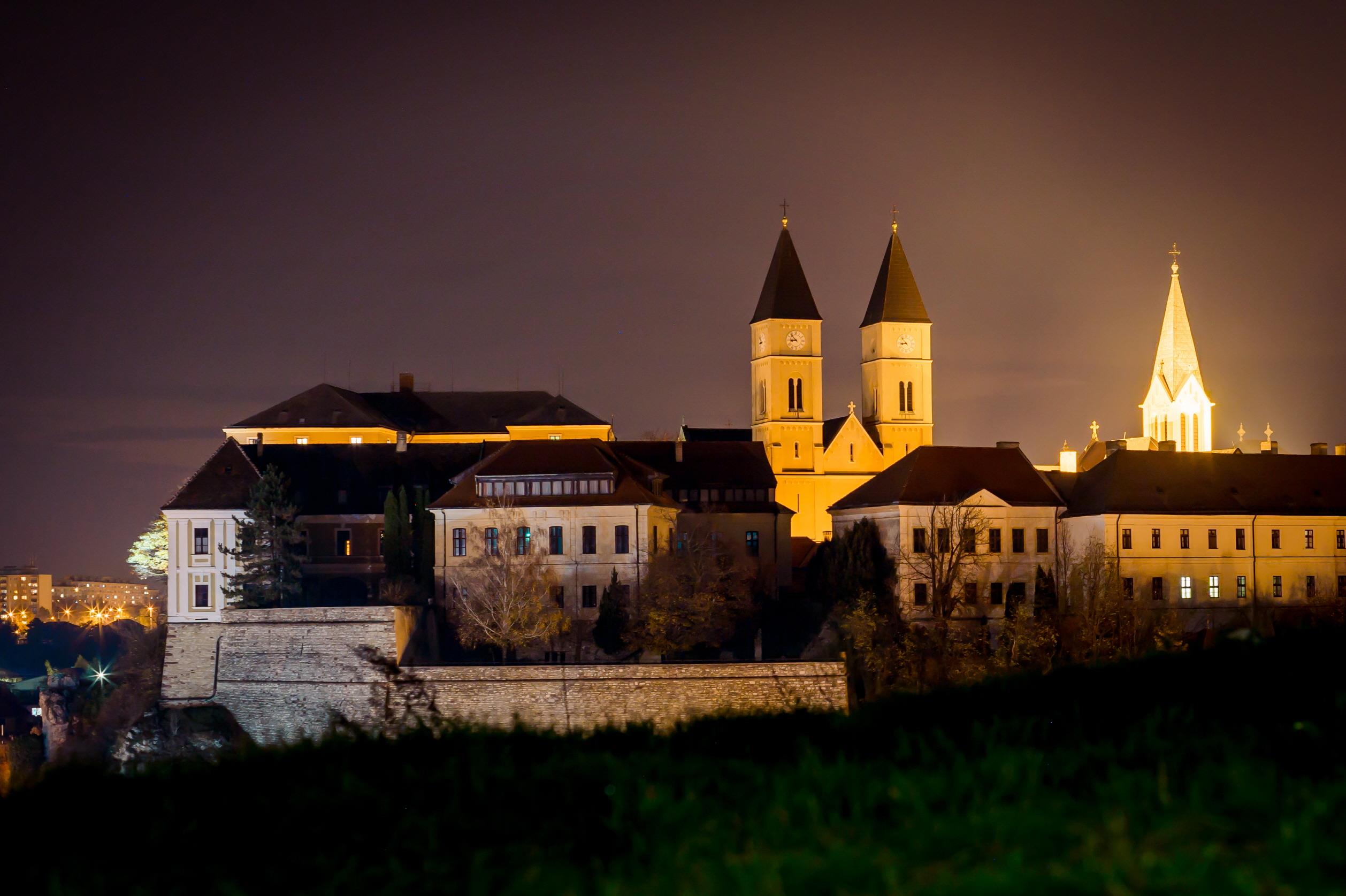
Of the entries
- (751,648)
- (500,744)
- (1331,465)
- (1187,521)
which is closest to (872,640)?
(751,648)

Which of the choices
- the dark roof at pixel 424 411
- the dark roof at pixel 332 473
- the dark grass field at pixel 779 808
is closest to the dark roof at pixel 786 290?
the dark roof at pixel 424 411

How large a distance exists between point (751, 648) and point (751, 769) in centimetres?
4563

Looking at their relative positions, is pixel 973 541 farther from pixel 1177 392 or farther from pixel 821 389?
pixel 1177 392

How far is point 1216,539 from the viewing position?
63.4 metres

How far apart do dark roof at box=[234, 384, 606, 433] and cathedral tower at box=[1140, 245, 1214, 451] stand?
1861 inches

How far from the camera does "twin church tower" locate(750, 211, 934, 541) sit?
92.4m

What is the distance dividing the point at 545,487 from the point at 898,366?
45464mm

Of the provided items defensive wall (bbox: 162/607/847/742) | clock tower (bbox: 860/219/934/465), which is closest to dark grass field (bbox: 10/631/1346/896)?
defensive wall (bbox: 162/607/847/742)

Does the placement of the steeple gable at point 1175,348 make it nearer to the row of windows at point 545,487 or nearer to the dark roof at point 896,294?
the dark roof at point 896,294

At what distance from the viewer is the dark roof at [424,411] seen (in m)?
87.4

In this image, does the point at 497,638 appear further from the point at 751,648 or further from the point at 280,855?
the point at 280,855

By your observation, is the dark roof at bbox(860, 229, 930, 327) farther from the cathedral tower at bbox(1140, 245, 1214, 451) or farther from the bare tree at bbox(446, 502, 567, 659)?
the bare tree at bbox(446, 502, 567, 659)

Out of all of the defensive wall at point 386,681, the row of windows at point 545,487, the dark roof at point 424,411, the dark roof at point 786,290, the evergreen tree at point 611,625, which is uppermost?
the dark roof at point 786,290

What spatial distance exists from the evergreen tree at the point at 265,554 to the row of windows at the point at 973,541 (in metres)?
24.4
